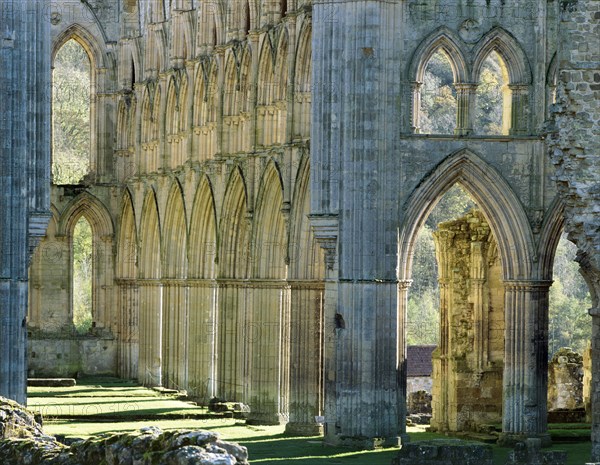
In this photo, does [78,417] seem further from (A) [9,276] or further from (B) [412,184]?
(B) [412,184]

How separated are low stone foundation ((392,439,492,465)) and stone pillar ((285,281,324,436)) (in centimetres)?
907

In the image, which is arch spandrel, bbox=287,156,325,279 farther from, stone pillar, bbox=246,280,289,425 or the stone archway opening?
the stone archway opening

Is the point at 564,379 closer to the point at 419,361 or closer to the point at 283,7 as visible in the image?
the point at 283,7

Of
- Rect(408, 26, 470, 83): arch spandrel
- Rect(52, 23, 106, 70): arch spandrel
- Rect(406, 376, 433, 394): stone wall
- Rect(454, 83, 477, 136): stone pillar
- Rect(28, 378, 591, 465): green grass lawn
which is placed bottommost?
Rect(406, 376, 433, 394): stone wall

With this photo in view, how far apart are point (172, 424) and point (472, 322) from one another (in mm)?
6498

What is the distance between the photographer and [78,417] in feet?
130

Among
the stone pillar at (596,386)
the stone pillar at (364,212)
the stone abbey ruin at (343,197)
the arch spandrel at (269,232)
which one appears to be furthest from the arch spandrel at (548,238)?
the arch spandrel at (269,232)

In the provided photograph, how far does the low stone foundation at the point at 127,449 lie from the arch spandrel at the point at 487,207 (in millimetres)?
10524

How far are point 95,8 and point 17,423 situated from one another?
31226 mm

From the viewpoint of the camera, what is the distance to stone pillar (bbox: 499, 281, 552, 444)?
33031 mm

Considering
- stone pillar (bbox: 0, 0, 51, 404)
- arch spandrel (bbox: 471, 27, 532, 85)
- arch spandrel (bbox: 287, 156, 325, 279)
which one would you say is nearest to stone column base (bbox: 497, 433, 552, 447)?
arch spandrel (bbox: 287, 156, 325, 279)

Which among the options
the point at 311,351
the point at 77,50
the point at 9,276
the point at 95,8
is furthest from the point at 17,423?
the point at 77,50

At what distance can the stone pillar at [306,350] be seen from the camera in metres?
36.7

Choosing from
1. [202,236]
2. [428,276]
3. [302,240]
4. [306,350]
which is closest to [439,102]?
[428,276]
